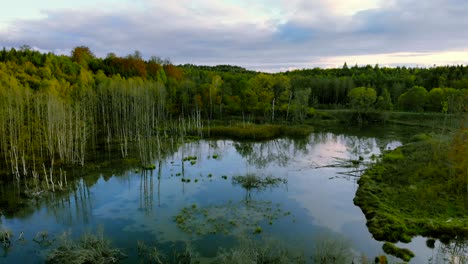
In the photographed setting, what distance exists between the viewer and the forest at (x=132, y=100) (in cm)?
2953

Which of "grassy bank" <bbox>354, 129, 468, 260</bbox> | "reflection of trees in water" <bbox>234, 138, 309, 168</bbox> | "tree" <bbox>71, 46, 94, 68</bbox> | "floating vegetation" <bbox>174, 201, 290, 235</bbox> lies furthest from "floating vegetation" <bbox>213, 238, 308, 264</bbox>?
"tree" <bbox>71, 46, 94, 68</bbox>

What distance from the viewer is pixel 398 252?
53.0ft

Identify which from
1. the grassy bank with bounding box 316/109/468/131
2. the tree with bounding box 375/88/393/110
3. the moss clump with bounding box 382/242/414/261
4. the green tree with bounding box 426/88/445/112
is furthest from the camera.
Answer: the tree with bounding box 375/88/393/110

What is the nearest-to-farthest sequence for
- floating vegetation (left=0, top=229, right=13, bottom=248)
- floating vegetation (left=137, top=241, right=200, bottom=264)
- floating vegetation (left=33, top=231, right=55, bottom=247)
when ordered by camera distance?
floating vegetation (left=137, top=241, right=200, bottom=264)
floating vegetation (left=0, top=229, right=13, bottom=248)
floating vegetation (left=33, top=231, right=55, bottom=247)

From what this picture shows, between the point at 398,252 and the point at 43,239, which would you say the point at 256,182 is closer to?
the point at 398,252

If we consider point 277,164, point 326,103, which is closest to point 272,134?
point 277,164

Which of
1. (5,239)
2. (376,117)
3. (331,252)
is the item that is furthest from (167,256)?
(376,117)

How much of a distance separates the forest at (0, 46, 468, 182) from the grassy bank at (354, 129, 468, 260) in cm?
474

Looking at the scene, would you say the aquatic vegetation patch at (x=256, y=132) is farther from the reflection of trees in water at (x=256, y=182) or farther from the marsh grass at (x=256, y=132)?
the reflection of trees in water at (x=256, y=182)

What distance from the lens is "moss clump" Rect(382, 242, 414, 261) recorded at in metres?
15.7

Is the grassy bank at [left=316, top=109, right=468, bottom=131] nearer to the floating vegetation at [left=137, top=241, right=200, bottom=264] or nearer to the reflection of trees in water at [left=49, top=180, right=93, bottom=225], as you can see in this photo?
the reflection of trees in water at [left=49, top=180, right=93, bottom=225]

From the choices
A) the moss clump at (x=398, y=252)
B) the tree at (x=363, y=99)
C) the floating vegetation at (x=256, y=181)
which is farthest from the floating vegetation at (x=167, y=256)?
the tree at (x=363, y=99)

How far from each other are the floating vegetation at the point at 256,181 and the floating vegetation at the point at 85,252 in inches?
484

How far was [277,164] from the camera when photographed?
33.4 metres
